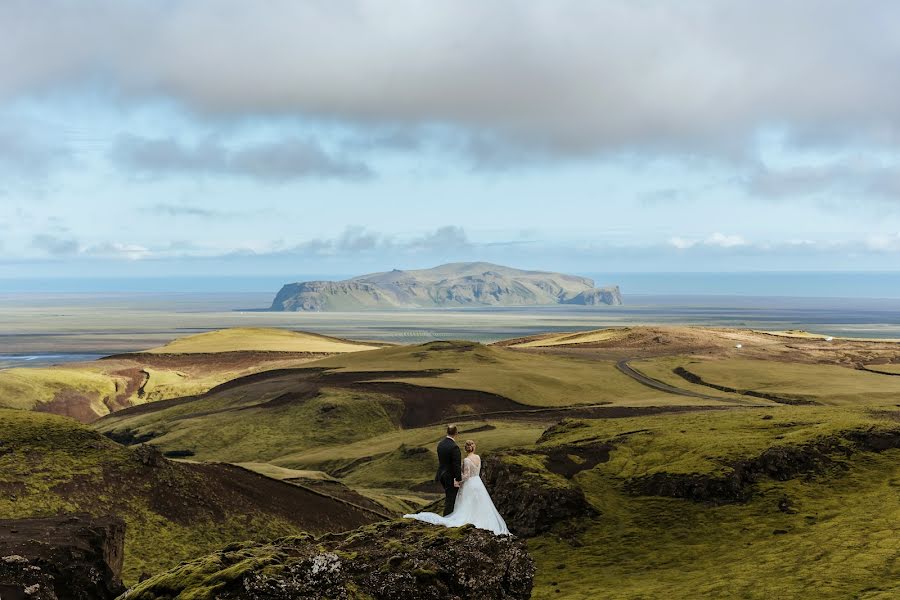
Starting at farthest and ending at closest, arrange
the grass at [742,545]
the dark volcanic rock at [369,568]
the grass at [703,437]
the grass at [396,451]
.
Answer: the grass at [396,451] → the grass at [703,437] → the grass at [742,545] → the dark volcanic rock at [369,568]

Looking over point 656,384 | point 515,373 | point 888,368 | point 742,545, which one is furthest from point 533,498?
point 888,368

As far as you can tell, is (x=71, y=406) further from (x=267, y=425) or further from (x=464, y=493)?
(x=464, y=493)

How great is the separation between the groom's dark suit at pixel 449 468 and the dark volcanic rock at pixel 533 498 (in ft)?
57.2

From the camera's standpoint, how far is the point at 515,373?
513ft

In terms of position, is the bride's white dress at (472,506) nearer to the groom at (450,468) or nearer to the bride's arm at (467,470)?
the bride's arm at (467,470)

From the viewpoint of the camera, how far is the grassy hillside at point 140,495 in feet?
159

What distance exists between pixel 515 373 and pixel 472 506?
128443 millimetres

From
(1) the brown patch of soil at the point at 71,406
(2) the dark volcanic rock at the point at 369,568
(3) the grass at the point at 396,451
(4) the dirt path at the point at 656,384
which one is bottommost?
(1) the brown patch of soil at the point at 71,406

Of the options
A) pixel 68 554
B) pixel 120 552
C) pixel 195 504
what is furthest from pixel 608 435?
pixel 68 554

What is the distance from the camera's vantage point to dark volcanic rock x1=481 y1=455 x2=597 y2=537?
152 feet

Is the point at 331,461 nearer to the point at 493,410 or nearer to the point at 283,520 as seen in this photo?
the point at 493,410

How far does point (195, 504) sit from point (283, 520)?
19.8 feet

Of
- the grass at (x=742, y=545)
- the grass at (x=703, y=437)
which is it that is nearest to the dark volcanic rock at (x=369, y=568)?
the grass at (x=742, y=545)

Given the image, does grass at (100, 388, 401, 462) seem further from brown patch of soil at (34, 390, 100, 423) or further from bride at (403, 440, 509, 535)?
bride at (403, 440, 509, 535)
